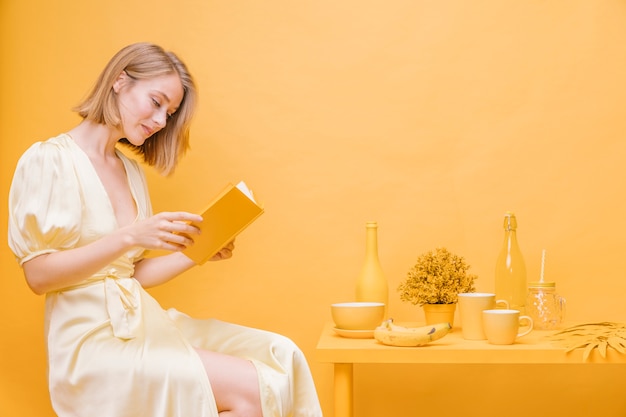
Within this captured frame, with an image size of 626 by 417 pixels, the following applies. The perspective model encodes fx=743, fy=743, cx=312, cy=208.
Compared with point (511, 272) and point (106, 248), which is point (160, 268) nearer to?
point (106, 248)

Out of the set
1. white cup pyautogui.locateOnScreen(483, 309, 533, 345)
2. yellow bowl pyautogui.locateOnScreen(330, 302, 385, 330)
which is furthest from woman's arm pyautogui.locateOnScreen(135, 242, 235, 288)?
white cup pyautogui.locateOnScreen(483, 309, 533, 345)

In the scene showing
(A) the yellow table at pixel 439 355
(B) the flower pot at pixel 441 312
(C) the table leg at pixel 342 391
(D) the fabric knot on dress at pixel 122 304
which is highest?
(D) the fabric knot on dress at pixel 122 304

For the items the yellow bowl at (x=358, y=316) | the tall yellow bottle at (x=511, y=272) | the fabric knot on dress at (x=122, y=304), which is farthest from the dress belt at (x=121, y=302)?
the tall yellow bottle at (x=511, y=272)

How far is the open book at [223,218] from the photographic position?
5.83ft

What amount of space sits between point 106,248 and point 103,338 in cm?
22

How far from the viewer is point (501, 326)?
2016mm

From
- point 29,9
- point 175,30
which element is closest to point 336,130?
point 175,30

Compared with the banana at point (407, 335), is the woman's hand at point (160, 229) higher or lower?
higher

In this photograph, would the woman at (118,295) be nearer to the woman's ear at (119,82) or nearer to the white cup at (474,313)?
the woman's ear at (119,82)

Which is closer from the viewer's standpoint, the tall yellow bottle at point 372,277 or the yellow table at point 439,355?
the yellow table at point 439,355

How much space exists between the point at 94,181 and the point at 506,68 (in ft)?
4.83

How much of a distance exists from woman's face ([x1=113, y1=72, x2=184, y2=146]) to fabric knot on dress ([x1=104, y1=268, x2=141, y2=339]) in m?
0.40

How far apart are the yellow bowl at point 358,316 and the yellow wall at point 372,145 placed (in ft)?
1.42

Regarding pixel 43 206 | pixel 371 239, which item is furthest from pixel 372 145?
pixel 43 206
